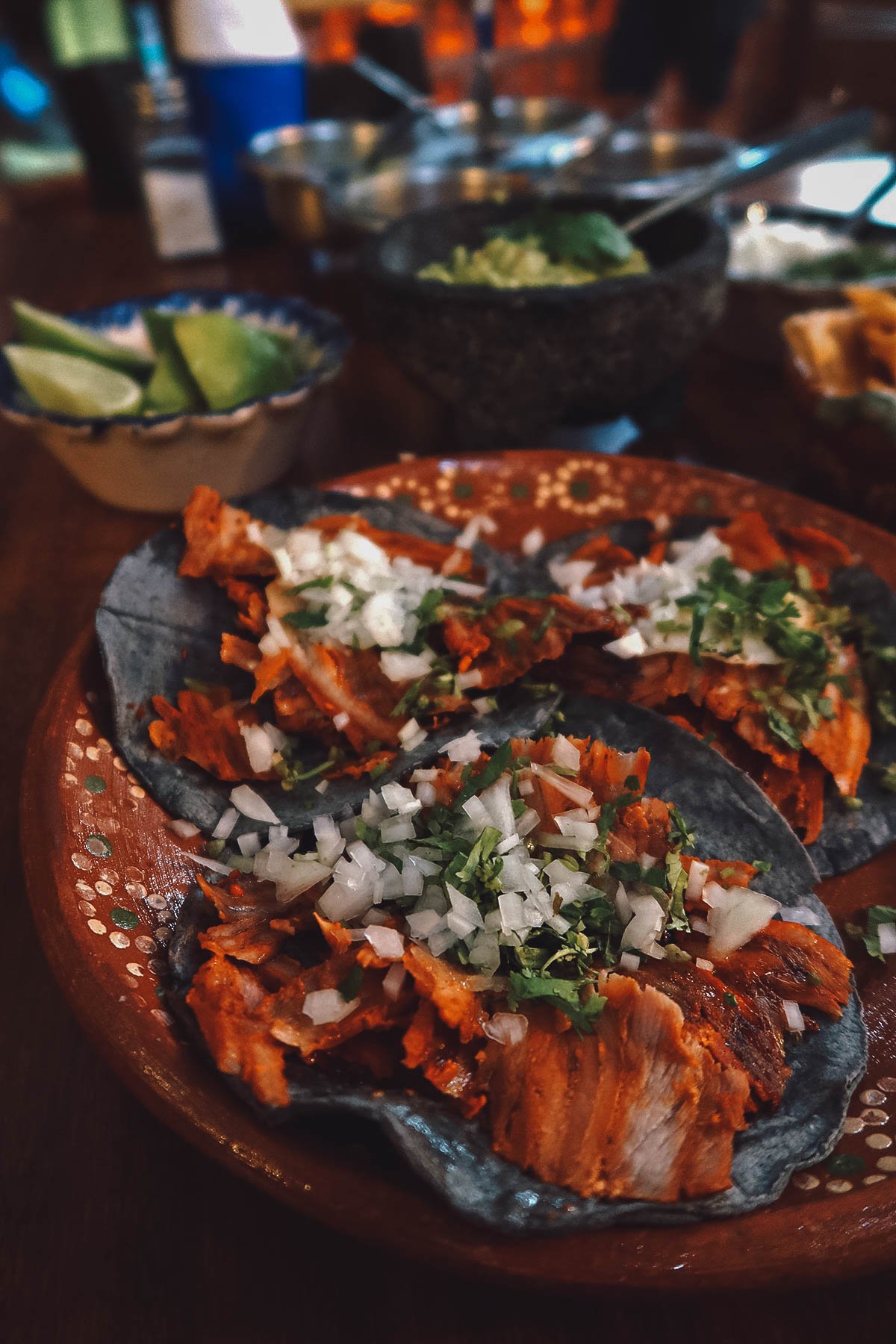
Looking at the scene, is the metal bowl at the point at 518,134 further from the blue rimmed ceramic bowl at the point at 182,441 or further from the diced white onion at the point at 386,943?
the diced white onion at the point at 386,943

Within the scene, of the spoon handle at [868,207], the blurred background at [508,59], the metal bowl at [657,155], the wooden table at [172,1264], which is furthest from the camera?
the blurred background at [508,59]

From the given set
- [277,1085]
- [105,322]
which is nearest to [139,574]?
[277,1085]

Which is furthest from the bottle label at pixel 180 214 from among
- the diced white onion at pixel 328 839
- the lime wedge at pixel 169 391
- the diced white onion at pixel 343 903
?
the diced white onion at pixel 343 903

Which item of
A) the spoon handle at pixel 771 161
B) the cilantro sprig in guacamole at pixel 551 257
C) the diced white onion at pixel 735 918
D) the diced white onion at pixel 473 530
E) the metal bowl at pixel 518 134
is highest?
the metal bowl at pixel 518 134

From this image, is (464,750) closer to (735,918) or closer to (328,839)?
(328,839)

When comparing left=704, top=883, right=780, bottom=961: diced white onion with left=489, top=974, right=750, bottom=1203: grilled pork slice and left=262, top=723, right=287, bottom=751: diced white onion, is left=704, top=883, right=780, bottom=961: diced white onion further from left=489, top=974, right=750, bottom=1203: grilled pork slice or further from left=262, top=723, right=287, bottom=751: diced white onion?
left=262, top=723, right=287, bottom=751: diced white onion

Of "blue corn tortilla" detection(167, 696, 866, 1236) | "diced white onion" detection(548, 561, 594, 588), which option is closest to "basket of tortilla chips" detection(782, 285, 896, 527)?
"diced white onion" detection(548, 561, 594, 588)
